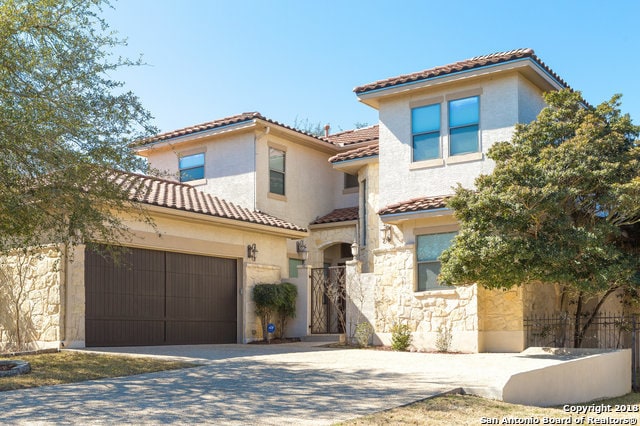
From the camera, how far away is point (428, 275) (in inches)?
687

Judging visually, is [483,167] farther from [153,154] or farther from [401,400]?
[153,154]

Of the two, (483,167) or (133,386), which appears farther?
(483,167)

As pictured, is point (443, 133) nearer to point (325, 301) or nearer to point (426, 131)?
point (426, 131)

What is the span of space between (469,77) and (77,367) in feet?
35.6

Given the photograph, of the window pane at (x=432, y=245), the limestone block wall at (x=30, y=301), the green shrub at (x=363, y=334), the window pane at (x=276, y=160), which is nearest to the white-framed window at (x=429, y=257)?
the window pane at (x=432, y=245)

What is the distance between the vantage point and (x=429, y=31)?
765 inches

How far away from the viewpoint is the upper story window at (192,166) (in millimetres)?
23500

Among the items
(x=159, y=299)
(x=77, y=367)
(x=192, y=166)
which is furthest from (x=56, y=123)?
(x=192, y=166)

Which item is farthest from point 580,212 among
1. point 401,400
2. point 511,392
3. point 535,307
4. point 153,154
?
point 153,154

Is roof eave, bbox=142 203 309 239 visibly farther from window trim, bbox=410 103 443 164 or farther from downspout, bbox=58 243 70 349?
window trim, bbox=410 103 443 164

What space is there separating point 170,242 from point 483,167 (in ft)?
25.4

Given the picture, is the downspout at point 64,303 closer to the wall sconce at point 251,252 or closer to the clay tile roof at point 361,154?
the wall sconce at point 251,252

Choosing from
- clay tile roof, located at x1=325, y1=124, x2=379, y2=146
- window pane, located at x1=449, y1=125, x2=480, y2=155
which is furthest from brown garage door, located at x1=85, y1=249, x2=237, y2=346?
window pane, located at x1=449, y1=125, x2=480, y2=155

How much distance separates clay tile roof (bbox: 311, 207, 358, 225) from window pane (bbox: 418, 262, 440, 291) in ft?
16.9
